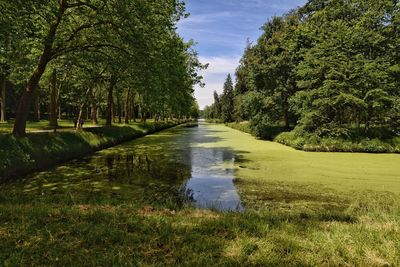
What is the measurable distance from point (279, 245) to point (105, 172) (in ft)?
38.0

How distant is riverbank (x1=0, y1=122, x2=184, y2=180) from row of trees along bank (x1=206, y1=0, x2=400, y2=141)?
18.2m

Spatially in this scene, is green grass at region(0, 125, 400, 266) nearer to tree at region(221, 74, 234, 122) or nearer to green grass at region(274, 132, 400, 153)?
green grass at region(274, 132, 400, 153)

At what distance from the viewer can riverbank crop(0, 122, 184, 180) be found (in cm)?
1402

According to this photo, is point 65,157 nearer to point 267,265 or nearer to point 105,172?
point 105,172

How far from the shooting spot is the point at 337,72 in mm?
26750

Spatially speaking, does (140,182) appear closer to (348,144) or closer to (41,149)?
(41,149)

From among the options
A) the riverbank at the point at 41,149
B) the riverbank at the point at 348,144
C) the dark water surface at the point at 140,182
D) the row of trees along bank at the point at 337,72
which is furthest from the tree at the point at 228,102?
the dark water surface at the point at 140,182

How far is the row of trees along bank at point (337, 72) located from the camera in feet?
88.7

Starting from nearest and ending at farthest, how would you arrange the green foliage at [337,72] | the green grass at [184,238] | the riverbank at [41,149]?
1. the green grass at [184,238]
2. the riverbank at [41,149]
3. the green foliage at [337,72]

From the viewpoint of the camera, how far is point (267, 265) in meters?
4.48

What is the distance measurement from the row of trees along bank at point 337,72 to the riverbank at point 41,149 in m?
18.2

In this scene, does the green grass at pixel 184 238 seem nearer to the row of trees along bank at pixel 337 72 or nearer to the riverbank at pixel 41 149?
the riverbank at pixel 41 149

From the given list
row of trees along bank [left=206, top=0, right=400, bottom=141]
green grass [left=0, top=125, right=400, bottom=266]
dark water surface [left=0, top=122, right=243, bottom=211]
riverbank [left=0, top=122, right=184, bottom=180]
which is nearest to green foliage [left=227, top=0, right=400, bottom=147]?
row of trees along bank [left=206, top=0, right=400, bottom=141]

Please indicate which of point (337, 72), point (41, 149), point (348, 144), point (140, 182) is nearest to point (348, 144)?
point (348, 144)
